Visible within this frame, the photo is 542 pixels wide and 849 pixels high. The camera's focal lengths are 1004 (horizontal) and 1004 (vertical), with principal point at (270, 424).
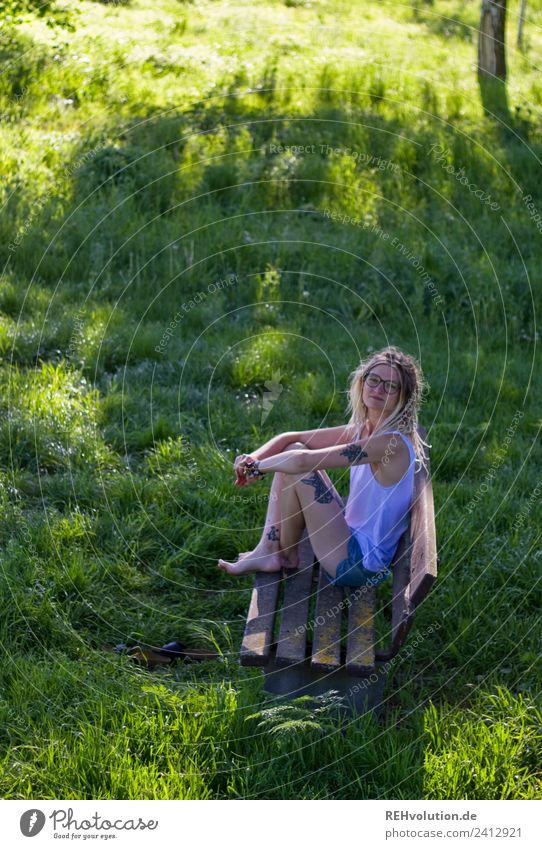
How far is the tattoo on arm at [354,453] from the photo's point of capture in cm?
413

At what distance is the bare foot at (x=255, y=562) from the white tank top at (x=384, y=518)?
1.25 feet

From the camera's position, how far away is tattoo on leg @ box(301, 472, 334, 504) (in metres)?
4.36

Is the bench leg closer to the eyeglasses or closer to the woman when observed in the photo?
the woman

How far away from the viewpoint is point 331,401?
6207 millimetres

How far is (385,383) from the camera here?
4.31 metres

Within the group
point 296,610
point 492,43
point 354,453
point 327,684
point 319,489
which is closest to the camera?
point 327,684

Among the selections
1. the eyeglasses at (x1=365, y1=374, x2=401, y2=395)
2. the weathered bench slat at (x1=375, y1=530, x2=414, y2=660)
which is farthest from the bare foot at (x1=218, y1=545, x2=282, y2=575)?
the eyeglasses at (x1=365, y1=374, x2=401, y2=395)

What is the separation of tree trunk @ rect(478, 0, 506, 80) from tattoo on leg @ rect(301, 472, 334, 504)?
6777 millimetres

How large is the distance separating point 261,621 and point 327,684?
1.15ft

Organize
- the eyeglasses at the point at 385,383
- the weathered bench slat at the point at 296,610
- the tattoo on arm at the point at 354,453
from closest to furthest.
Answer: the weathered bench slat at the point at 296,610, the tattoo on arm at the point at 354,453, the eyeglasses at the point at 385,383

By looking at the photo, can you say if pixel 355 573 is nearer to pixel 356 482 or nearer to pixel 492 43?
pixel 356 482

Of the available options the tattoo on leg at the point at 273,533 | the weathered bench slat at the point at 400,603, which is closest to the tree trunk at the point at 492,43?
the tattoo on leg at the point at 273,533

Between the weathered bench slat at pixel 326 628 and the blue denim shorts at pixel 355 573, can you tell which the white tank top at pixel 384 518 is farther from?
the weathered bench slat at pixel 326 628

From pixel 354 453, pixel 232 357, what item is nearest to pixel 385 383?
pixel 354 453
